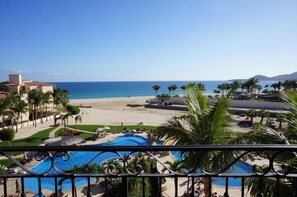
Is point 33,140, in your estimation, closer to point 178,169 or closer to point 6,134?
point 6,134

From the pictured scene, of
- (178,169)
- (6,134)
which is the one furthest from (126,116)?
(178,169)

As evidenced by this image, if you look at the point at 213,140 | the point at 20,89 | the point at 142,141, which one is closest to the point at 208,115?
the point at 213,140

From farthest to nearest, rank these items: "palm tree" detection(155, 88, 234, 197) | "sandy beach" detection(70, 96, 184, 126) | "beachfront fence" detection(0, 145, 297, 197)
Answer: "sandy beach" detection(70, 96, 184, 126)
"palm tree" detection(155, 88, 234, 197)
"beachfront fence" detection(0, 145, 297, 197)

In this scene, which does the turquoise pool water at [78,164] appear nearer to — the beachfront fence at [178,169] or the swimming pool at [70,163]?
the swimming pool at [70,163]

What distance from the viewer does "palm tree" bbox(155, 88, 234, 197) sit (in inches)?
265

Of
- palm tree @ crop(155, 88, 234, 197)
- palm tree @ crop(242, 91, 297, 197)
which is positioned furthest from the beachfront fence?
palm tree @ crop(155, 88, 234, 197)

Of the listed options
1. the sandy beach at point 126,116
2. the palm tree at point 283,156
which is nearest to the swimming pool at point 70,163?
the palm tree at point 283,156

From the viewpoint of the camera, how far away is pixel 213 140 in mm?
6934

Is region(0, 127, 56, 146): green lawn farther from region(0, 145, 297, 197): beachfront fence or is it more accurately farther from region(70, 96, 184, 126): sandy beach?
region(0, 145, 297, 197): beachfront fence

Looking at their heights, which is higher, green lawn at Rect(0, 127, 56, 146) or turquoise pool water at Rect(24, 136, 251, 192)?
green lawn at Rect(0, 127, 56, 146)

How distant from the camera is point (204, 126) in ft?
22.6

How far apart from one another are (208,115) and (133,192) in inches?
307

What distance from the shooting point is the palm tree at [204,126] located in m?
6.73

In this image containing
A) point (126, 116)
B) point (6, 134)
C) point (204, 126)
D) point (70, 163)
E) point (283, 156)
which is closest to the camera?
point (283, 156)
